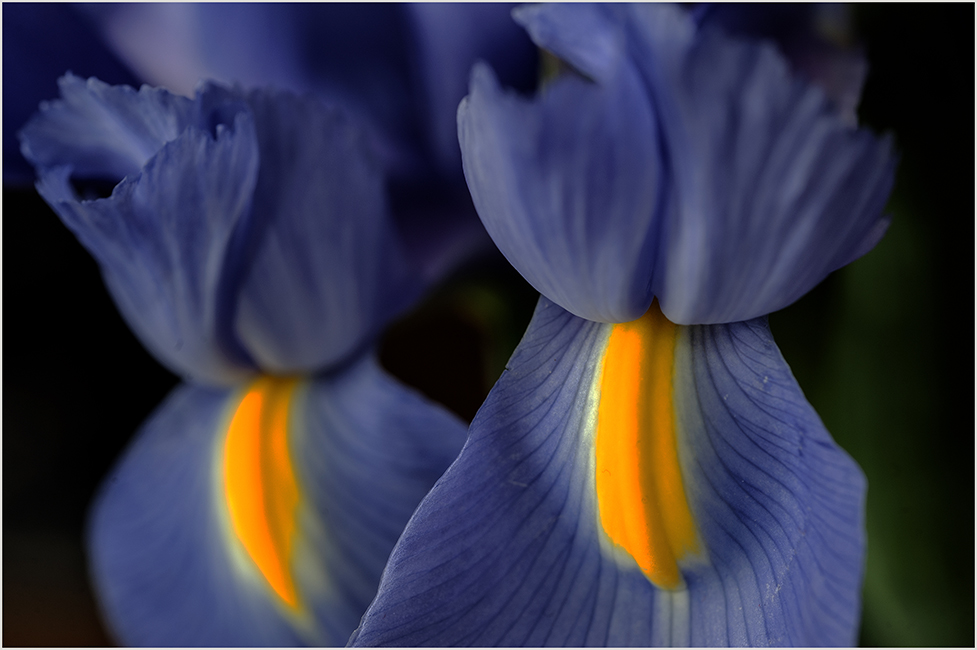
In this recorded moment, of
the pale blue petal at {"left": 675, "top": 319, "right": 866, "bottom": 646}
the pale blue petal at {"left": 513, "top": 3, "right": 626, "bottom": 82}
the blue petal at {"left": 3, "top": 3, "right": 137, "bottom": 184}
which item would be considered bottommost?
the pale blue petal at {"left": 675, "top": 319, "right": 866, "bottom": 646}

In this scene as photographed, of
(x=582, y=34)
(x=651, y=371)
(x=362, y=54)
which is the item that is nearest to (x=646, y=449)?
(x=651, y=371)

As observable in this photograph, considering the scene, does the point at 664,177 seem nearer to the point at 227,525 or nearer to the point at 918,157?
the point at 918,157

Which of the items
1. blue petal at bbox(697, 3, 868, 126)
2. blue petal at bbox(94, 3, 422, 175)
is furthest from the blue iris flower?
blue petal at bbox(697, 3, 868, 126)

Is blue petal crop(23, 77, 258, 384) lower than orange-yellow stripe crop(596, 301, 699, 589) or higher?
higher

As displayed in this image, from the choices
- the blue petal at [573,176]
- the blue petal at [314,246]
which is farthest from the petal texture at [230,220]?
the blue petal at [573,176]

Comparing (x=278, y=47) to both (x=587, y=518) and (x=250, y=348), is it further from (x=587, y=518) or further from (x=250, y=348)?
(x=587, y=518)

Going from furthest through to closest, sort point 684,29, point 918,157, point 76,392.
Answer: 1. point 76,392
2. point 918,157
3. point 684,29

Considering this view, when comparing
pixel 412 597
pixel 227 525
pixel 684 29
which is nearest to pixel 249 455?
pixel 227 525

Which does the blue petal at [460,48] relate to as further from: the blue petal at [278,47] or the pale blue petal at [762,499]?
the pale blue petal at [762,499]

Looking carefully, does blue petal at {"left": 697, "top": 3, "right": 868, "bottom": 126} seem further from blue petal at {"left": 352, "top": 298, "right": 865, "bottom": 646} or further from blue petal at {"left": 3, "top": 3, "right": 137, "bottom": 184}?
blue petal at {"left": 3, "top": 3, "right": 137, "bottom": 184}
